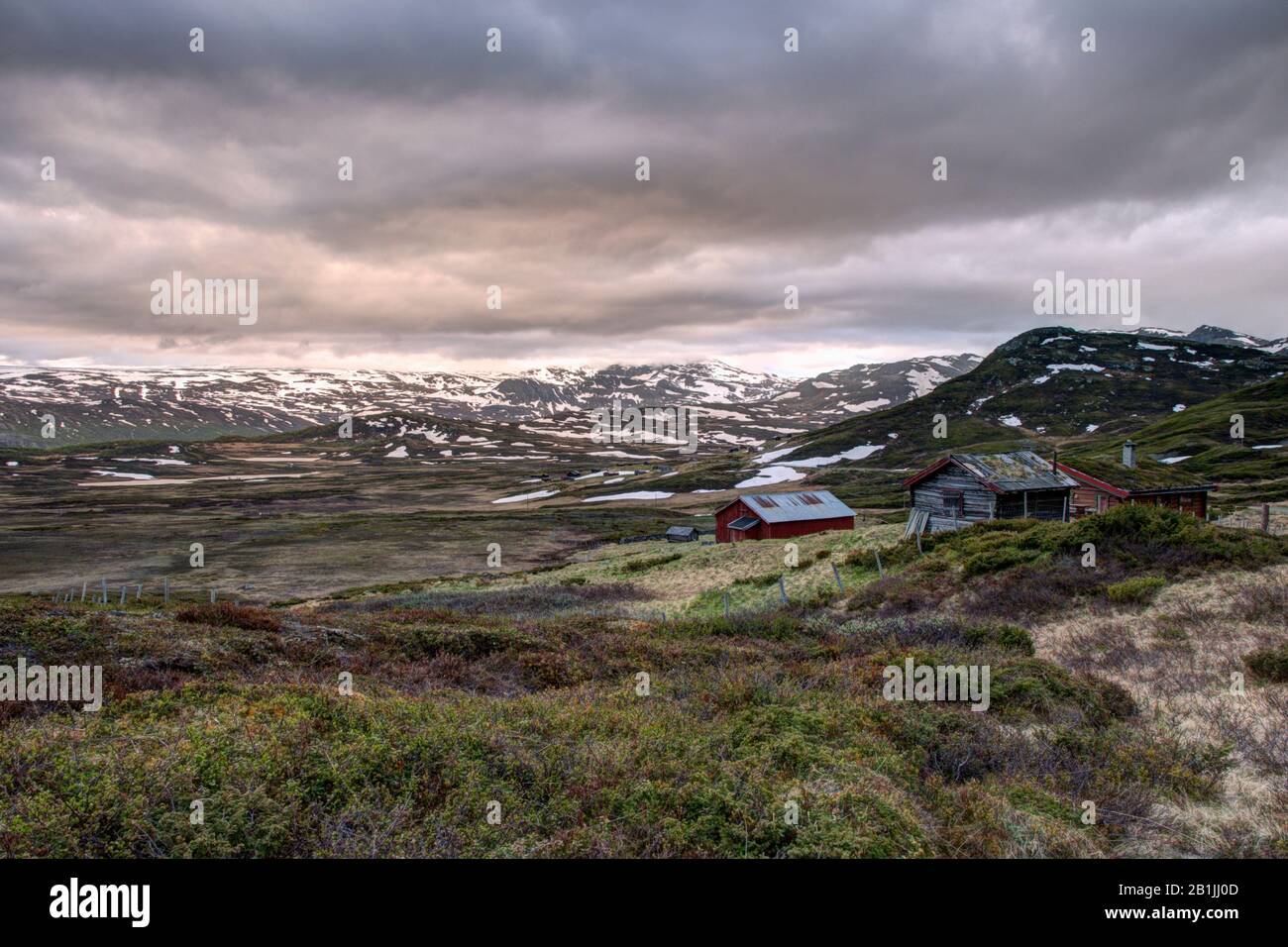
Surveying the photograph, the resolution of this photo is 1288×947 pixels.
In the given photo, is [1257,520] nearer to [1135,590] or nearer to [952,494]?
[952,494]

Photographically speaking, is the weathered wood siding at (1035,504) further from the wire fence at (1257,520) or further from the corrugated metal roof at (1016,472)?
the wire fence at (1257,520)

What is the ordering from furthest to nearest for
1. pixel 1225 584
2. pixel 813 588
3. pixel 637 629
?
pixel 813 588 < pixel 637 629 < pixel 1225 584

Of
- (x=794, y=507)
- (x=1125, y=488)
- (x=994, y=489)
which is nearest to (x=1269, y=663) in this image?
(x=994, y=489)

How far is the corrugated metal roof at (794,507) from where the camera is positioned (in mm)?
55875

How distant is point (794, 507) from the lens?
57500 mm

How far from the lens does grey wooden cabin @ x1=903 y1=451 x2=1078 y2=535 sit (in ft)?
127

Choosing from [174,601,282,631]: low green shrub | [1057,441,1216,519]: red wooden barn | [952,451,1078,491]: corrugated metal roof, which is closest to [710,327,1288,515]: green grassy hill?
[1057,441,1216,519]: red wooden barn

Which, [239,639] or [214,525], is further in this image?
[214,525]

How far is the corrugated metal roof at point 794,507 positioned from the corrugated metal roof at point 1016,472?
1695 cm

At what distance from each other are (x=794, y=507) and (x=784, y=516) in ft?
6.72
